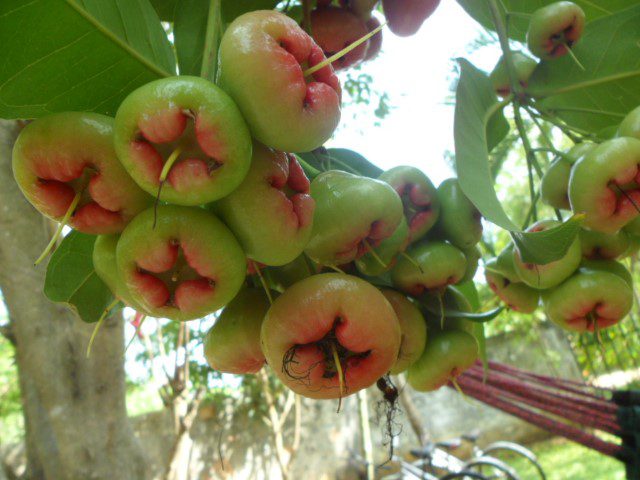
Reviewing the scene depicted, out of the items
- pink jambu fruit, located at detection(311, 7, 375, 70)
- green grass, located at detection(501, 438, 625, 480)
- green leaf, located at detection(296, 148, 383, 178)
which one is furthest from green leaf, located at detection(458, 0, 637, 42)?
green grass, located at detection(501, 438, 625, 480)

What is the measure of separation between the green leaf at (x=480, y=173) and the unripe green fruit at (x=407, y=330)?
6.0 inches

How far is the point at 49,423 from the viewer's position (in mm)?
1505

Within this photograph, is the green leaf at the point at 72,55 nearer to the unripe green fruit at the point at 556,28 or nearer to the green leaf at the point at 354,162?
the green leaf at the point at 354,162

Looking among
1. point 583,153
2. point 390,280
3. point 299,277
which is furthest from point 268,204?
point 583,153

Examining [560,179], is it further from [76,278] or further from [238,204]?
[76,278]

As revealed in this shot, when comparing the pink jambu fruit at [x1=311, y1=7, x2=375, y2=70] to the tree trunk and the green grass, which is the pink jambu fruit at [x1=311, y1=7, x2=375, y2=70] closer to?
the tree trunk

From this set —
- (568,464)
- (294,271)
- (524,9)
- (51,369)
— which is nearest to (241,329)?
(294,271)

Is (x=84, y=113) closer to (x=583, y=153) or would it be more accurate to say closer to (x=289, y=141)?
(x=289, y=141)

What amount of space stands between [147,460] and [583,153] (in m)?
1.42

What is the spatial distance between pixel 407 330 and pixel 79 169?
42 centimetres

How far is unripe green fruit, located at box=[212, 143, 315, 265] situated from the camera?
0.48 metres

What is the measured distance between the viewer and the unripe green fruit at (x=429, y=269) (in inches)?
28.3

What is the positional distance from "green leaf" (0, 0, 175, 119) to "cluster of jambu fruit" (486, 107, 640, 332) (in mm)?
571

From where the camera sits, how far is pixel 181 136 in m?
0.46
